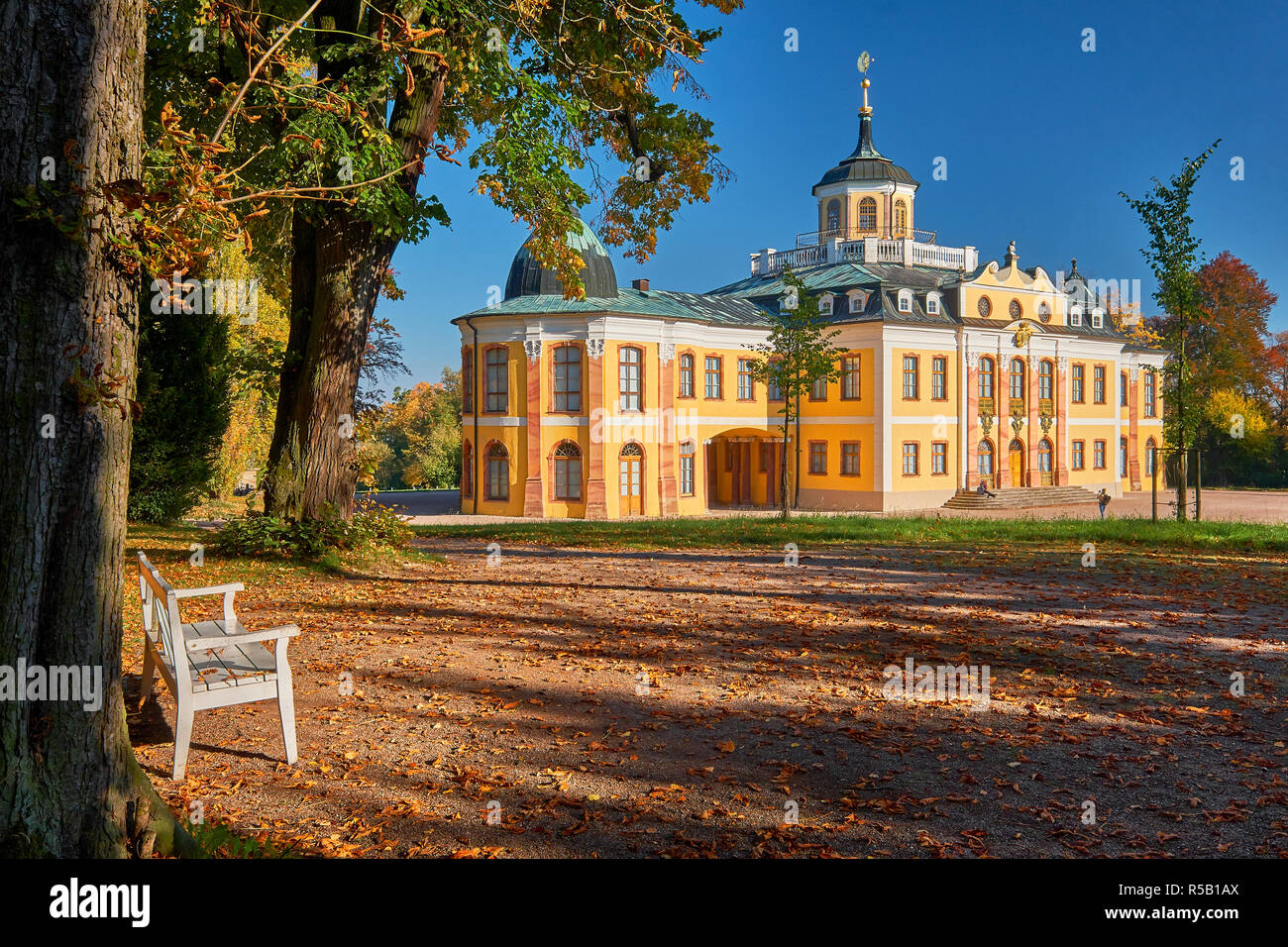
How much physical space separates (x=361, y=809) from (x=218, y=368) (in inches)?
648

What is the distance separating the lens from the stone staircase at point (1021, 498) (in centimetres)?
3822

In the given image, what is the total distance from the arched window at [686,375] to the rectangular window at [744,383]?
2.55 meters

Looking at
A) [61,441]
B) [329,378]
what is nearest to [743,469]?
[329,378]

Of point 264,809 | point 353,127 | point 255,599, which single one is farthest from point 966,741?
point 353,127

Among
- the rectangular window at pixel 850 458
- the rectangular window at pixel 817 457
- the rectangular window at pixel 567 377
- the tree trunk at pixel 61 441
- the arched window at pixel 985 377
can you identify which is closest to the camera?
the tree trunk at pixel 61 441

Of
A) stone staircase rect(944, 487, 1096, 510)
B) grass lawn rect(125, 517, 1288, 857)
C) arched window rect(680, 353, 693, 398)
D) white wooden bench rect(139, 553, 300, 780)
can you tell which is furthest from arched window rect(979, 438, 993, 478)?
white wooden bench rect(139, 553, 300, 780)

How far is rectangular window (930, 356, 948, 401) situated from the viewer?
3948 centimetres

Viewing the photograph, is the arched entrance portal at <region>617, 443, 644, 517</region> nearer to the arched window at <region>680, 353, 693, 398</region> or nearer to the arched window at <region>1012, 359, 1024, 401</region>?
the arched window at <region>680, 353, 693, 398</region>

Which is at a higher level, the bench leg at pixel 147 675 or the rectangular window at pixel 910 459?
the rectangular window at pixel 910 459

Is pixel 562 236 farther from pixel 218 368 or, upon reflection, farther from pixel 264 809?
pixel 264 809

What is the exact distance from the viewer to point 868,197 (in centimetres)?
4759

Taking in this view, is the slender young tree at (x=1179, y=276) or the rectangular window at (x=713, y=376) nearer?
the slender young tree at (x=1179, y=276)

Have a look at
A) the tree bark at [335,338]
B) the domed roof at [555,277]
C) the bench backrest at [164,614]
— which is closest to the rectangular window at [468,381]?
the domed roof at [555,277]

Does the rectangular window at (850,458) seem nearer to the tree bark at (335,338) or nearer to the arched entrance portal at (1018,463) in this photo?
the arched entrance portal at (1018,463)
